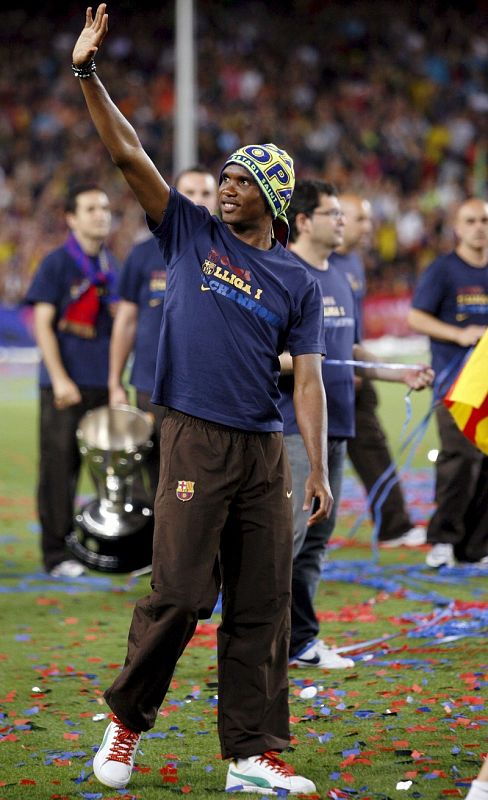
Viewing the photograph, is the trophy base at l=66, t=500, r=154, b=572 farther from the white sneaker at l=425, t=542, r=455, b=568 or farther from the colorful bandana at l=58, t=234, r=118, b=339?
the white sneaker at l=425, t=542, r=455, b=568

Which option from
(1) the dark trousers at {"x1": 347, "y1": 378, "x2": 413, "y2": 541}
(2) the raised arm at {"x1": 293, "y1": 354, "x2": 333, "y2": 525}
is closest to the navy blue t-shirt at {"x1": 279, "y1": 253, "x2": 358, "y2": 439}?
(2) the raised arm at {"x1": 293, "y1": 354, "x2": 333, "y2": 525}


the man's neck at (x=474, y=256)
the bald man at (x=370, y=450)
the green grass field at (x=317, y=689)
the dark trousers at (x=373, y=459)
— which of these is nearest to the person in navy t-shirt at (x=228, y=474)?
the green grass field at (x=317, y=689)

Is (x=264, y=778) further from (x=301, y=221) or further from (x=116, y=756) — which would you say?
(x=301, y=221)

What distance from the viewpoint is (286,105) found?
27875mm

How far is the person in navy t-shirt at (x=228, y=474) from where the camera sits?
13.5ft

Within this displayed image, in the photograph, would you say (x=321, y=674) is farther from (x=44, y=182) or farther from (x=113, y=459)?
(x=44, y=182)

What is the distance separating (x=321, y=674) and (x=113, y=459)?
91.9 inches

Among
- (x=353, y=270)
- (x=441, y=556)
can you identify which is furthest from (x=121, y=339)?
(x=441, y=556)

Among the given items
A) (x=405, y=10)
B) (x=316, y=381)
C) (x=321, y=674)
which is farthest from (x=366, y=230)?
(x=405, y=10)

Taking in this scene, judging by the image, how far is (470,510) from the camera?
7957 millimetres

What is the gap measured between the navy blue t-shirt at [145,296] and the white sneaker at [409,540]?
7.15 ft

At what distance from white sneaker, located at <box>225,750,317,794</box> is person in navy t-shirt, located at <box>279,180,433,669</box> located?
1.50 meters

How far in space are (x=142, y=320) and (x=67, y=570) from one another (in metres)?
1.56

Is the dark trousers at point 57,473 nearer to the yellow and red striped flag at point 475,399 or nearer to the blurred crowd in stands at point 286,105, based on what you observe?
the yellow and red striped flag at point 475,399
